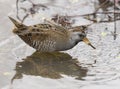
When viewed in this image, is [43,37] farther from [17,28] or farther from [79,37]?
[79,37]

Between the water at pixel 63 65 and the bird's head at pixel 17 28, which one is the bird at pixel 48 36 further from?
the water at pixel 63 65

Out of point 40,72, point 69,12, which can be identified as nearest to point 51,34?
point 40,72

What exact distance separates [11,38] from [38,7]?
136cm

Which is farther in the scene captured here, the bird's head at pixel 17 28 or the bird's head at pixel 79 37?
the bird's head at pixel 79 37

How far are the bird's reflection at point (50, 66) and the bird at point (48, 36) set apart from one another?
181mm

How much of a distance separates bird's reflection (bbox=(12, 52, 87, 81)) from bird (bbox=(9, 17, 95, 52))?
0.18 meters

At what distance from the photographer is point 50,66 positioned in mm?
6570

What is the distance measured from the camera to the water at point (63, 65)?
6055 mm

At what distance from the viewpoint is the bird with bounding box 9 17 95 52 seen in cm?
659

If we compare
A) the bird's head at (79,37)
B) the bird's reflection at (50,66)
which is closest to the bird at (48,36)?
the bird's head at (79,37)

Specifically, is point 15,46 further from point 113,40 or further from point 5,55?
point 113,40

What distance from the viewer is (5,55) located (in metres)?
6.77

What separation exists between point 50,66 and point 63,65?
0.22m

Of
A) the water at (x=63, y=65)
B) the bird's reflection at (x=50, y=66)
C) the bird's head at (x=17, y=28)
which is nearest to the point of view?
the water at (x=63, y=65)
